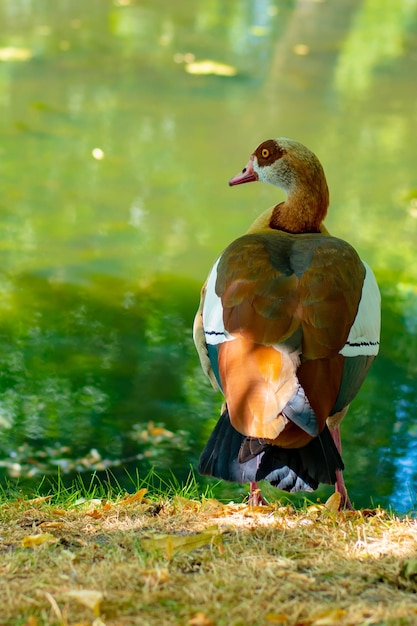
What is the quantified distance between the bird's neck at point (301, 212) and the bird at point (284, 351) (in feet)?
1.35

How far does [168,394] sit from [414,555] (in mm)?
2596

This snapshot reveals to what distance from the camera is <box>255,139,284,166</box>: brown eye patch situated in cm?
442

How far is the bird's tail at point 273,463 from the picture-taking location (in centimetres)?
317

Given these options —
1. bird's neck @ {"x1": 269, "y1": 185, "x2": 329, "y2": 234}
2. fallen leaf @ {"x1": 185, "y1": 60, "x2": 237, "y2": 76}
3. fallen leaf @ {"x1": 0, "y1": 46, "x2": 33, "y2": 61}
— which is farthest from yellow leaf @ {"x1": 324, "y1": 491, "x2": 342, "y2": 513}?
fallen leaf @ {"x1": 0, "y1": 46, "x2": 33, "y2": 61}

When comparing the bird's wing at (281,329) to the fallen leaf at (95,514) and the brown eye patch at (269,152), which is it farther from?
the brown eye patch at (269,152)

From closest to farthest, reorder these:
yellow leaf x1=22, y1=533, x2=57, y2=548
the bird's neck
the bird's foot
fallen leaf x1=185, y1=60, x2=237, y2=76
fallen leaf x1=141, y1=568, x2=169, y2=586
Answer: fallen leaf x1=141, y1=568, x2=169, y2=586 < yellow leaf x1=22, y1=533, x2=57, y2=548 < the bird's foot < the bird's neck < fallen leaf x1=185, y1=60, x2=237, y2=76

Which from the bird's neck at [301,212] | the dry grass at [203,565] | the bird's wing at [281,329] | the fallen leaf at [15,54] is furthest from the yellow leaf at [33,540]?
the fallen leaf at [15,54]

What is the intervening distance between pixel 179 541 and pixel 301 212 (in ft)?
5.99

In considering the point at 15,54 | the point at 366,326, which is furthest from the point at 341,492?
the point at 15,54

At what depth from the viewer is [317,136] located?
10.1m

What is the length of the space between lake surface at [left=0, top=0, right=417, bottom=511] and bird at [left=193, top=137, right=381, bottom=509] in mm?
790

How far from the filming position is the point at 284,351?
127 inches

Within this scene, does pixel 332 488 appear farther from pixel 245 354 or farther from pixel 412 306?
pixel 412 306

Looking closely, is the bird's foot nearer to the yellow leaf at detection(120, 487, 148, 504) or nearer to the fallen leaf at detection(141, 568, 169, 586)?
the yellow leaf at detection(120, 487, 148, 504)
